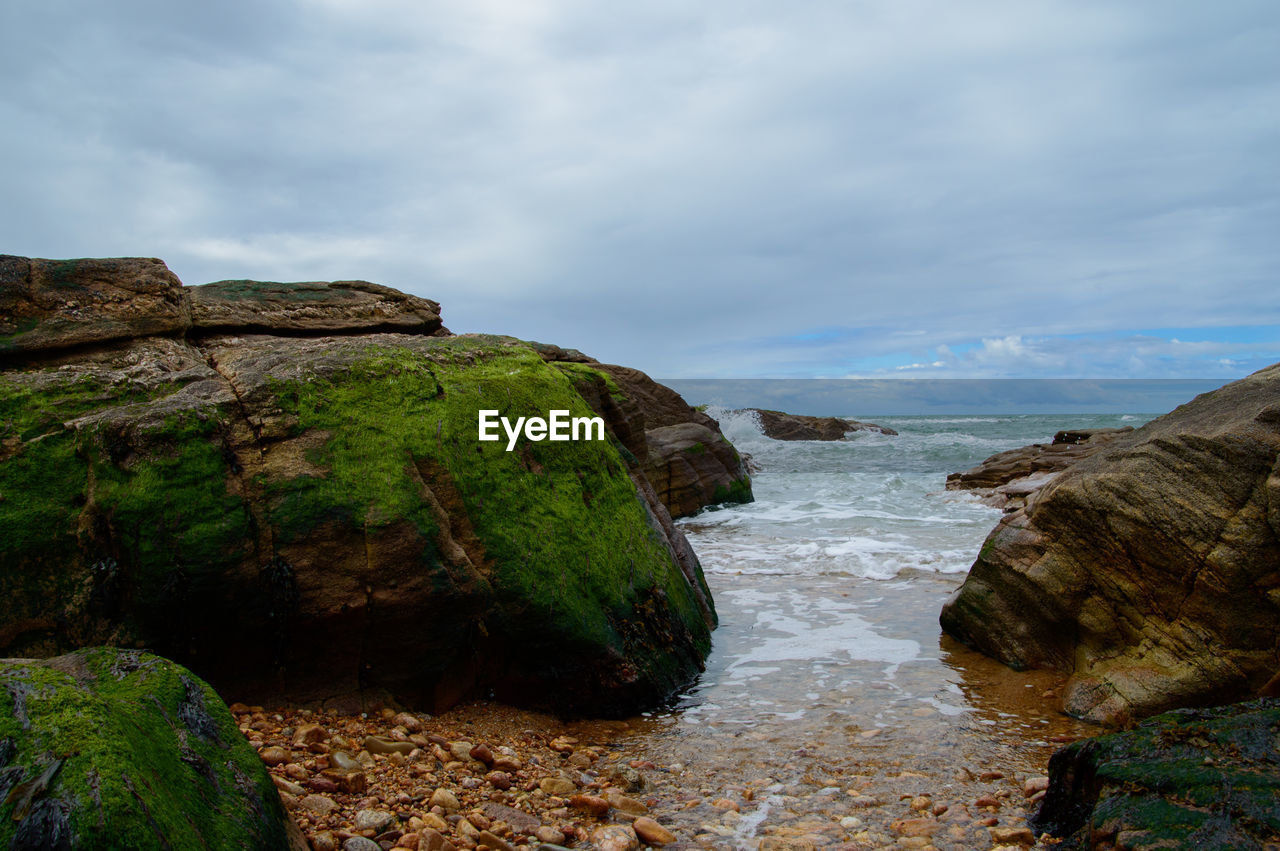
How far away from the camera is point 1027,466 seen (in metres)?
20.8

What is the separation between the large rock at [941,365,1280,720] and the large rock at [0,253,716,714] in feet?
9.59

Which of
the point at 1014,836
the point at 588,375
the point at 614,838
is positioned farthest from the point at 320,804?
the point at 588,375

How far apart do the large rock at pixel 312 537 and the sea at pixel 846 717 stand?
0.80 metres

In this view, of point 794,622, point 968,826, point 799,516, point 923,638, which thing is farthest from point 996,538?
point 799,516

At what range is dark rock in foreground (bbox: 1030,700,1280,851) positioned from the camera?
119 inches

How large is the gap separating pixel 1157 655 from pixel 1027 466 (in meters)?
16.4

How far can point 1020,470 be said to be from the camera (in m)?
20.7

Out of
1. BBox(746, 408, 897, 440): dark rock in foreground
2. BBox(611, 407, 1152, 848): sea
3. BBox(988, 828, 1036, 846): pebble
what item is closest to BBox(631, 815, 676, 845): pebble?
BBox(611, 407, 1152, 848): sea

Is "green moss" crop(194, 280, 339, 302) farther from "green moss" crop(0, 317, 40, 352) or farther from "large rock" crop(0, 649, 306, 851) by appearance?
"large rock" crop(0, 649, 306, 851)

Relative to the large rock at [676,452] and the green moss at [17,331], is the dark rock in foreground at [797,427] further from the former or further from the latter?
the green moss at [17,331]

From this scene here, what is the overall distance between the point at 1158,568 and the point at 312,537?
231 inches

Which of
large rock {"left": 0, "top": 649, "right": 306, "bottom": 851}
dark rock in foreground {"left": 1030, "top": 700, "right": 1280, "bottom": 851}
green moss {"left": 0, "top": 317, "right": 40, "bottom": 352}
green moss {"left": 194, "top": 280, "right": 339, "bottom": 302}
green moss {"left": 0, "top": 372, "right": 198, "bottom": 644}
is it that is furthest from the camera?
green moss {"left": 194, "top": 280, "right": 339, "bottom": 302}

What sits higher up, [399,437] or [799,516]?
[399,437]

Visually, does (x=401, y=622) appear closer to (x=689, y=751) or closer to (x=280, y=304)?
(x=689, y=751)
